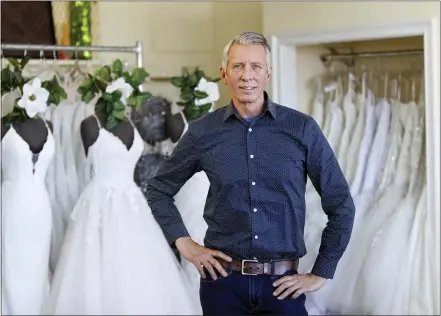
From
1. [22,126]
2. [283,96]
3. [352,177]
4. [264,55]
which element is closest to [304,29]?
[283,96]

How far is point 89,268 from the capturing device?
3.15m

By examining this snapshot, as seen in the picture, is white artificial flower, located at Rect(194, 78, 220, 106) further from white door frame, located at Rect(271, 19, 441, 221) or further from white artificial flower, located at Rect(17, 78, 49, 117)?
white artificial flower, located at Rect(17, 78, 49, 117)

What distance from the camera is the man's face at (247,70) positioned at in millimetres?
1579

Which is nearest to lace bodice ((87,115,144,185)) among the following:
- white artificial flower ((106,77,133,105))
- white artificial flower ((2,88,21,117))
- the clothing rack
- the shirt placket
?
white artificial flower ((106,77,133,105))

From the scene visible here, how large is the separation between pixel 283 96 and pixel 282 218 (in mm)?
2231

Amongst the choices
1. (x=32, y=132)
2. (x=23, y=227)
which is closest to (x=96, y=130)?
(x=32, y=132)

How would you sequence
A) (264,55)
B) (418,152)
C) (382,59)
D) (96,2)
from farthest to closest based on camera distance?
(96,2) < (382,59) < (418,152) < (264,55)

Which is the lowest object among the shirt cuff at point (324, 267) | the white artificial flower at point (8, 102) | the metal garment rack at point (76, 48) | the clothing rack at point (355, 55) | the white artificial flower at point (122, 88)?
the shirt cuff at point (324, 267)

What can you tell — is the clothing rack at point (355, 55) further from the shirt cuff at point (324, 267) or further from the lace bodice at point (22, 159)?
the shirt cuff at point (324, 267)

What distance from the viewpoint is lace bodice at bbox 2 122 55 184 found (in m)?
3.18

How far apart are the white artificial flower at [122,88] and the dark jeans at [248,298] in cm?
171

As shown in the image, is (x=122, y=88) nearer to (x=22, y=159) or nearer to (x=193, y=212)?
(x=22, y=159)

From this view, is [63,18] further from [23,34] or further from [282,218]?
[282,218]

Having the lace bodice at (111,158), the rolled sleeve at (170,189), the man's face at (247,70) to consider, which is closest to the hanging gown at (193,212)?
the lace bodice at (111,158)
